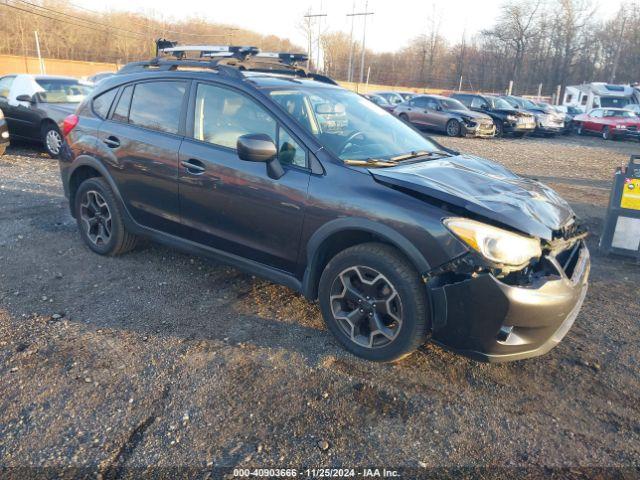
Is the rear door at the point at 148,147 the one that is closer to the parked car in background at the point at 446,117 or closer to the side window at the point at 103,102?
the side window at the point at 103,102

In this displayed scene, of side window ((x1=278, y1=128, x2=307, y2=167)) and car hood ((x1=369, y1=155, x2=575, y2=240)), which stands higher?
side window ((x1=278, y1=128, x2=307, y2=167))

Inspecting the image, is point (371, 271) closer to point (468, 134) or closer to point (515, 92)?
point (468, 134)

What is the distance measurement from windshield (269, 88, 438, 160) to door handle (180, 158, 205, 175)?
0.75 m

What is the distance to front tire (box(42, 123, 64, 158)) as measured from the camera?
9539 millimetres

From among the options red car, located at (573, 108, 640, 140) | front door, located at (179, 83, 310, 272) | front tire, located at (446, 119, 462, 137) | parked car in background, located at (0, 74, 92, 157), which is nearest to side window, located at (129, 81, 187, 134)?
front door, located at (179, 83, 310, 272)

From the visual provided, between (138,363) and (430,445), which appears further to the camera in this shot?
(138,363)

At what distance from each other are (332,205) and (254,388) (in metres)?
1.20

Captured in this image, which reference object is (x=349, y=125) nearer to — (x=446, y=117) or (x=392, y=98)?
(x=446, y=117)

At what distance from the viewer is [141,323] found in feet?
11.9

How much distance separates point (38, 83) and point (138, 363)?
359 inches

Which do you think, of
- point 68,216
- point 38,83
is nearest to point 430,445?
point 68,216

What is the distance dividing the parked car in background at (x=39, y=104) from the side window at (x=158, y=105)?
5901 millimetres

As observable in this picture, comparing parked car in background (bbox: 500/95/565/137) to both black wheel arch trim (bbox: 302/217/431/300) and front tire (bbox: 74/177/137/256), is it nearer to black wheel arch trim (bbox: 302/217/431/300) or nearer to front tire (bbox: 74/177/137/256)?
front tire (bbox: 74/177/137/256)

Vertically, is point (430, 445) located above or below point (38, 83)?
below
